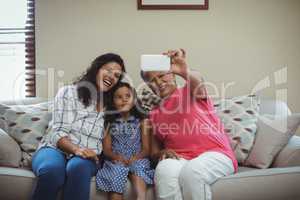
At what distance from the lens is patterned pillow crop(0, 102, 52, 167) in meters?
2.21

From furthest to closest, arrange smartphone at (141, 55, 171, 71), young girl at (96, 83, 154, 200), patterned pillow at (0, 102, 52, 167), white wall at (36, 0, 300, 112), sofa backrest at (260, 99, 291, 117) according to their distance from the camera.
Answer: white wall at (36, 0, 300, 112), sofa backrest at (260, 99, 291, 117), patterned pillow at (0, 102, 52, 167), smartphone at (141, 55, 171, 71), young girl at (96, 83, 154, 200)

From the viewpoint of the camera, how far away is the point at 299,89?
2.89 meters

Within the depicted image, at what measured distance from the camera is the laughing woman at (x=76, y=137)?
1836 millimetres

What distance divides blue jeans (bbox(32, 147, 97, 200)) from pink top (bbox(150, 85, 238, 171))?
468 mm

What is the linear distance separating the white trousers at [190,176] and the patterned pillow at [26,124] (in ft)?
2.46

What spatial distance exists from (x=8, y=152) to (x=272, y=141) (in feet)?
4.60

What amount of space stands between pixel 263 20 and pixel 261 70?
0.36 m

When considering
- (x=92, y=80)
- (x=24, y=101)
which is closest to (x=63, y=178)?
(x=92, y=80)

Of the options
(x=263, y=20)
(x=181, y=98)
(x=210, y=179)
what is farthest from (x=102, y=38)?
(x=210, y=179)

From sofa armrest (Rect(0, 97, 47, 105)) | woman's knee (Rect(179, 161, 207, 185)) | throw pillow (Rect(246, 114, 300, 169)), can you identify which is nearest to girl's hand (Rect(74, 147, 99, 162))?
woman's knee (Rect(179, 161, 207, 185))

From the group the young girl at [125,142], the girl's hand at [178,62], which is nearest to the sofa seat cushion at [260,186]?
the young girl at [125,142]

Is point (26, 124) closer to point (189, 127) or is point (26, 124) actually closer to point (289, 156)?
point (189, 127)

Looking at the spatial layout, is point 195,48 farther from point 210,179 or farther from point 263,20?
point 210,179

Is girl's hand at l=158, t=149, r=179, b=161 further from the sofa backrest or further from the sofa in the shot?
the sofa backrest
